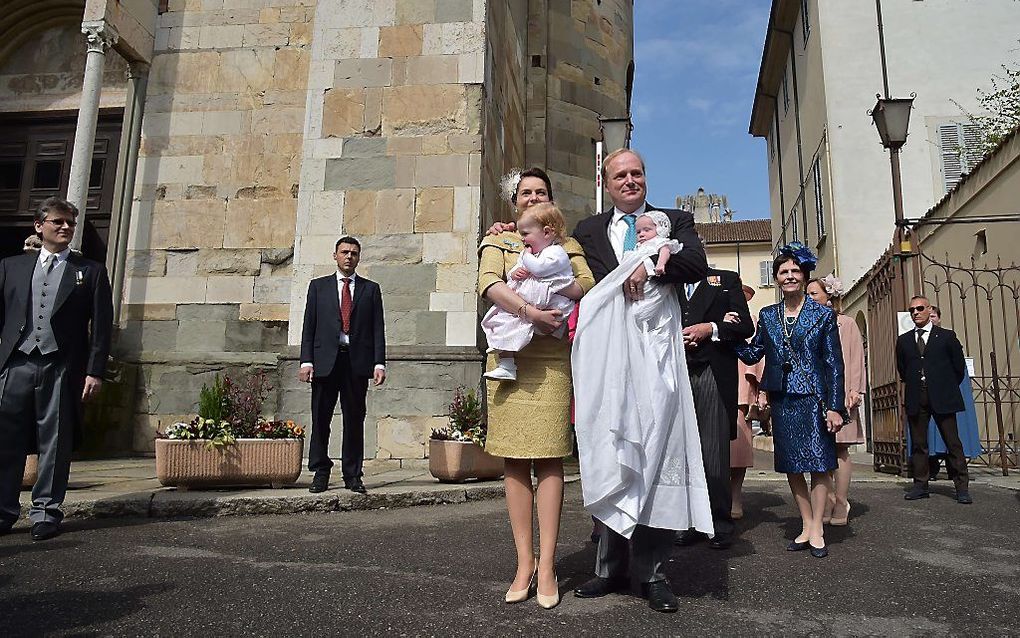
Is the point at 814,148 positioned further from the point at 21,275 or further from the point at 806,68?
the point at 21,275

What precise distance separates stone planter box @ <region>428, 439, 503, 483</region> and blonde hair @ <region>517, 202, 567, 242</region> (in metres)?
3.50

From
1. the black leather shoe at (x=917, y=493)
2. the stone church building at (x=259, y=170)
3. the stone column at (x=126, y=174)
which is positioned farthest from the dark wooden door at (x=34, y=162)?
the black leather shoe at (x=917, y=493)

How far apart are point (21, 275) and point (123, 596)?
2.69m

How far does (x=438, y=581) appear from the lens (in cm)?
324

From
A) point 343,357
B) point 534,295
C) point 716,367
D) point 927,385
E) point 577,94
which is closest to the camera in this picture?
point 534,295

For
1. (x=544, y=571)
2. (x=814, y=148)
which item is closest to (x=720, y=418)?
(x=544, y=571)

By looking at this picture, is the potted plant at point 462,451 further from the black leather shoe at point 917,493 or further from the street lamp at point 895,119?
the street lamp at point 895,119

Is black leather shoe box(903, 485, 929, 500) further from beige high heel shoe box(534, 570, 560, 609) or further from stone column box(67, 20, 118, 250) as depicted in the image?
stone column box(67, 20, 118, 250)

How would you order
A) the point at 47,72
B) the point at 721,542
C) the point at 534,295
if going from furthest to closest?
the point at 47,72
the point at 721,542
the point at 534,295

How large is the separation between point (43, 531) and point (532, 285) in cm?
338

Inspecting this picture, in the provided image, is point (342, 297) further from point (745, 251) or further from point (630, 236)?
point (745, 251)

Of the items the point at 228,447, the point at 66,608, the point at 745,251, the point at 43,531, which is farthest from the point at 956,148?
the point at 745,251

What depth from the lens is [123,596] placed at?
2959 millimetres

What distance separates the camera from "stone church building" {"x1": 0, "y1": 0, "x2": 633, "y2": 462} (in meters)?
7.98
